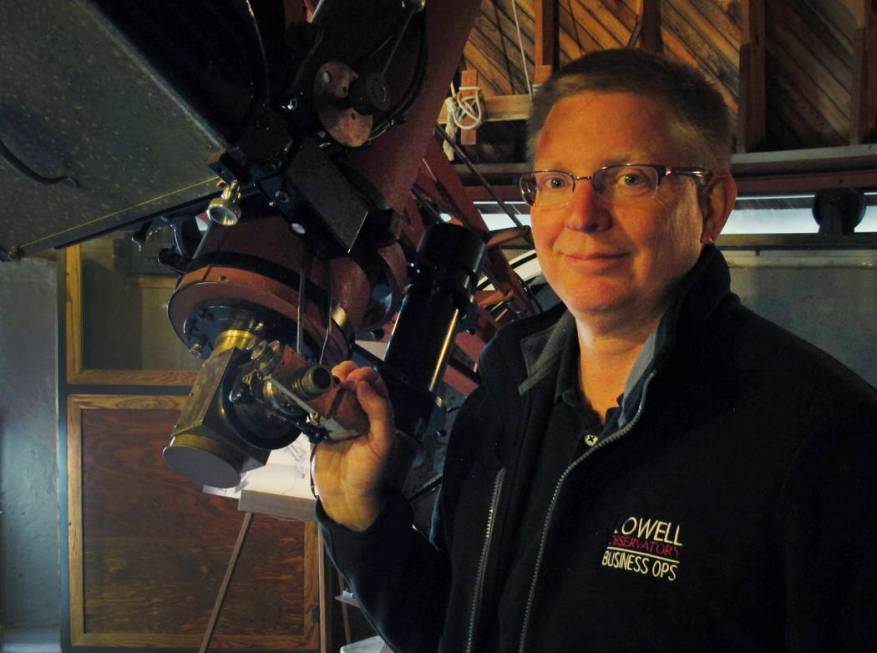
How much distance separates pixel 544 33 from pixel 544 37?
0.02 metres

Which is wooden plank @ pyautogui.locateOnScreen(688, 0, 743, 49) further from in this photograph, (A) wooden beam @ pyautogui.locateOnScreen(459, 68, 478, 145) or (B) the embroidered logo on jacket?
(B) the embroidered logo on jacket

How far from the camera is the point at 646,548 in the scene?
0.82m

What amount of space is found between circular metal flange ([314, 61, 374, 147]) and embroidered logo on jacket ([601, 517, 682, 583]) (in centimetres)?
48

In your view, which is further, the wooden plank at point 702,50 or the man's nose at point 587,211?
the wooden plank at point 702,50

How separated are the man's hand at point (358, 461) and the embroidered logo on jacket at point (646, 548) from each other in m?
0.32

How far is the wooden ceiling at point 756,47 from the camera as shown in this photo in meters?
3.23

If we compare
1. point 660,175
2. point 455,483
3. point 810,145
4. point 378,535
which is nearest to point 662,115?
point 660,175

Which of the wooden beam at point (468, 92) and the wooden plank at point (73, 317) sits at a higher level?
the wooden beam at point (468, 92)

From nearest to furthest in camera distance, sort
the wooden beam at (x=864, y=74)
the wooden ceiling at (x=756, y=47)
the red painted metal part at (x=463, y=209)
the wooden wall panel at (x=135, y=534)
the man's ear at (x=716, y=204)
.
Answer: the man's ear at (x=716, y=204), the red painted metal part at (x=463, y=209), the wooden beam at (x=864, y=74), the wooden ceiling at (x=756, y=47), the wooden wall panel at (x=135, y=534)

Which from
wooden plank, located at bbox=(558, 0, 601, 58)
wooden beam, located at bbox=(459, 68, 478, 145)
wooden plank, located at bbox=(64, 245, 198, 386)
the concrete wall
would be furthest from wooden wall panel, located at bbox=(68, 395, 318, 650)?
wooden plank, located at bbox=(558, 0, 601, 58)

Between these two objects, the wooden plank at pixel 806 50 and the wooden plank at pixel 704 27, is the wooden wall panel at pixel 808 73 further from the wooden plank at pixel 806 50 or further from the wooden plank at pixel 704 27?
the wooden plank at pixel 704 27

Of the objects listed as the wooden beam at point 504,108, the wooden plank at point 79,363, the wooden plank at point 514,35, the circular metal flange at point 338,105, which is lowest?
the circular metal flange at point 338,105

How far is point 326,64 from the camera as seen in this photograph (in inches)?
33.0

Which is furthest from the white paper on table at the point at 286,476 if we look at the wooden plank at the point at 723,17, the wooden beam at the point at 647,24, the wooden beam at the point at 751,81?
the wooden plank at the point at 723,17
